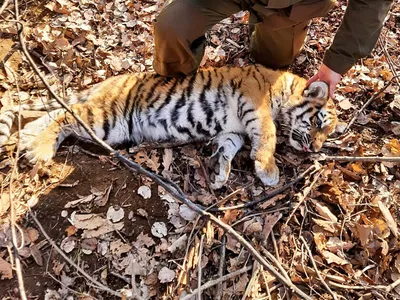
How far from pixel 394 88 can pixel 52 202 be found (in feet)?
10.8

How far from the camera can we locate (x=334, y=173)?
3.45m

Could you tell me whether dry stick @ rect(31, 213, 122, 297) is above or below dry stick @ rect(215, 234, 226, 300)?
above

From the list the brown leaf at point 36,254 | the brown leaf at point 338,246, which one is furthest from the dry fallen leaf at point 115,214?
the brown leaf at point 338,246

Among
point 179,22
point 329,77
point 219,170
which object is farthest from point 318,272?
point 179,22

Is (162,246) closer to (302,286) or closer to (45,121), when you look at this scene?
(302,286)

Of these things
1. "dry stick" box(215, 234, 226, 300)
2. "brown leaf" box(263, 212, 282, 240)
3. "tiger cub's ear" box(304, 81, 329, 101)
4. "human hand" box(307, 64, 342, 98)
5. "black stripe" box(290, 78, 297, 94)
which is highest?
"human hand" box(307, 64, 342, 98)

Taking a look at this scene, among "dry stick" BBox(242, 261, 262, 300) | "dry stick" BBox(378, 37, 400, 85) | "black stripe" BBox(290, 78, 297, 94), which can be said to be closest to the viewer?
"dry stick" BBox(242, 261, 262, 300)

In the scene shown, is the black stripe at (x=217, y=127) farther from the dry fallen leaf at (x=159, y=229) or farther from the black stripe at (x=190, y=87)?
the dry fallen leaf at (x=159, y=229)

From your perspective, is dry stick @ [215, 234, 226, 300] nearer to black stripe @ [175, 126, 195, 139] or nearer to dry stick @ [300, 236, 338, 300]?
dry stick @ [300, 236, 338, 300]

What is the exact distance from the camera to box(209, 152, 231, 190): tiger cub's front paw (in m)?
3.37

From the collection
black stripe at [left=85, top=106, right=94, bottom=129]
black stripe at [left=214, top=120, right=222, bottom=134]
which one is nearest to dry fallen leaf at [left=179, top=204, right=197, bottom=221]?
black stripe at [left=214, top=120, right=222, bottom=134]

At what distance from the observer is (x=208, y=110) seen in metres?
3.74

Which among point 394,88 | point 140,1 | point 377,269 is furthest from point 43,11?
point 377,269

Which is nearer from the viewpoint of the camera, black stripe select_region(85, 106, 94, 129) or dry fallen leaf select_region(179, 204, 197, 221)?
dry fallen leaf select_region(179, 204, 197, 221)
